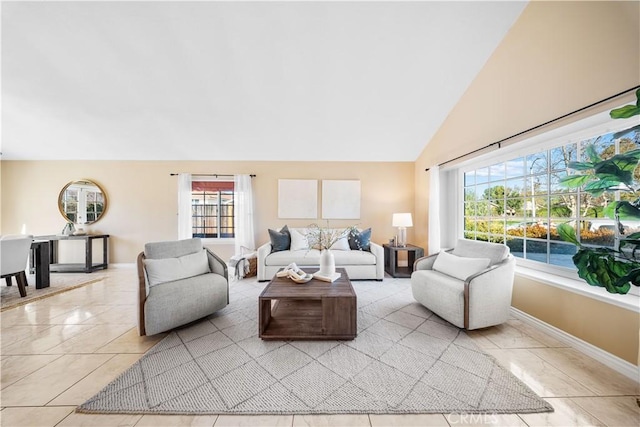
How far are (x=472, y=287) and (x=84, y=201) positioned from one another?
6.75 metres

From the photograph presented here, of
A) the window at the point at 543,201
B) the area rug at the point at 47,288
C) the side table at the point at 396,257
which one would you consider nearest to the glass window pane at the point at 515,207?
the window at the point at 543,201

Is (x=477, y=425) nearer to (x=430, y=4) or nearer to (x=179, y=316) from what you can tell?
(x=179, y=316)

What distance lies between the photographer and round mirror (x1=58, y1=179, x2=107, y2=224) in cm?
452

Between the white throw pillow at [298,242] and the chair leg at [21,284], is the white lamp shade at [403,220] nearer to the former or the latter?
the white throw pillow at [298,242]

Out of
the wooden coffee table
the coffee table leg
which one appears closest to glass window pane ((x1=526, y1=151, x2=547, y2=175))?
the wooden coffee table

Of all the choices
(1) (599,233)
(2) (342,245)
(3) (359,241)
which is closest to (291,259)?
(2) (342,245)

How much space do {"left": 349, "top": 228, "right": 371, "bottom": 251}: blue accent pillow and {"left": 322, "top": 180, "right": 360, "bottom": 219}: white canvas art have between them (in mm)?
591

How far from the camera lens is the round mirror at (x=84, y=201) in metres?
4.52

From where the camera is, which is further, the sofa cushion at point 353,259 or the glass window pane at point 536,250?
the sofa cushion at point 353,259

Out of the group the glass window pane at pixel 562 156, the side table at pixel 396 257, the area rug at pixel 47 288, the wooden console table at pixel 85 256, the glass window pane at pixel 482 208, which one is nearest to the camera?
the glass window pane at pixel 562 156

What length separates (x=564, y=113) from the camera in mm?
1933

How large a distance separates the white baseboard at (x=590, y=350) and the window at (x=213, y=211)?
190 inches

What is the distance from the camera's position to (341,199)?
4.59 metres

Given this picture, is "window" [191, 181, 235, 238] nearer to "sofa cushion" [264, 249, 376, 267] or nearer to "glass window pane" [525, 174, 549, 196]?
"sofa cushion" [264, 249, 376, 267]
